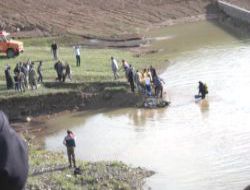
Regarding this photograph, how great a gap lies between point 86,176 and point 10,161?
1549cm

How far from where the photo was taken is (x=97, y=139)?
25.4m

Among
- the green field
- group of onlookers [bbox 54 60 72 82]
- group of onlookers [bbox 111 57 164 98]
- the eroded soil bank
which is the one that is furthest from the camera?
the green field

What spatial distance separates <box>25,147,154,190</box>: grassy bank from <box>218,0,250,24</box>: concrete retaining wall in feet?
136

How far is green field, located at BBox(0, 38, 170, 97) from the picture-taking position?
33.9m

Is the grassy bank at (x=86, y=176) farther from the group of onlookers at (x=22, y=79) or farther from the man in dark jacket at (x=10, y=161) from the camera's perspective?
the man in dark jacket at (x=10, y=161)

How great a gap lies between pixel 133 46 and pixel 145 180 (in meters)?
33.5

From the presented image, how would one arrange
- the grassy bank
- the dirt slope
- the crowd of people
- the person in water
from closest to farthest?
1. the grassy bank
2. the person in water
3. the crowd of people
4. the dirt slope

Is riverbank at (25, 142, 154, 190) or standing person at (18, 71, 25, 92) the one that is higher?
standing person at (18, 71, 25, 92)

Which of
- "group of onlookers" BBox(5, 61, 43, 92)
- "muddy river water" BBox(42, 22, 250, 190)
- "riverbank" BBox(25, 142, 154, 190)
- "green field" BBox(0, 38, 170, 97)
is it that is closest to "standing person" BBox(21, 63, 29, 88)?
"group of onlookers" BBox(5, 61, 43, 92)

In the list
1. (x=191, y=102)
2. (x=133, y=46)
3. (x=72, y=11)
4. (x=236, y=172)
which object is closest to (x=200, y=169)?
(x=236, y=172)

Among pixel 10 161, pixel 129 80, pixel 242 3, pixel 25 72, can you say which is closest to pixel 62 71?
pixel 25 72

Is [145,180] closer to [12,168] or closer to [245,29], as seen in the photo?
[12,168]

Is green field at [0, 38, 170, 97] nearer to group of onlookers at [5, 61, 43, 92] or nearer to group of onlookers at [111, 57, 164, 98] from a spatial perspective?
group of onlookers at [5, 61, 43, 92]

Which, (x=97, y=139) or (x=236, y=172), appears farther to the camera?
(x=97, y=139)
